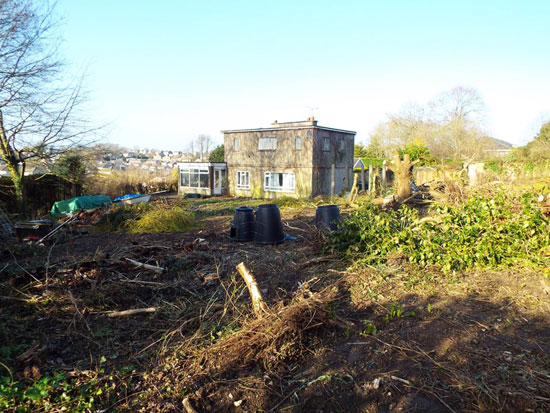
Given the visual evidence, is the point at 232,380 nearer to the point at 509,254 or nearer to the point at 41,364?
the point at 41,364

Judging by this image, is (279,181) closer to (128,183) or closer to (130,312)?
(128,183)

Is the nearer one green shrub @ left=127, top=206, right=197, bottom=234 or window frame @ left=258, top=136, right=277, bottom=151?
green shrub @ left=127, top=206, right=197, bottom=234

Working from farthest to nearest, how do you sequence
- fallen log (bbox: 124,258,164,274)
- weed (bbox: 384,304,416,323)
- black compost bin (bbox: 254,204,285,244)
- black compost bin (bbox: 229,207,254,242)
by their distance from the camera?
black compost bin (bbox: 229,207,254,242)
black compost bin (bbox: 254,204,285,244)
fallen log (bbox: 124,258,164,274)
weed (bbox: 384,304,416,323)

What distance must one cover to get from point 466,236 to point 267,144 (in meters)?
18.6

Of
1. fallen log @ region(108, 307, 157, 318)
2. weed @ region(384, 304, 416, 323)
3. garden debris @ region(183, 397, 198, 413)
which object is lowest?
garden debris @ region(183, 397, 198, 413)

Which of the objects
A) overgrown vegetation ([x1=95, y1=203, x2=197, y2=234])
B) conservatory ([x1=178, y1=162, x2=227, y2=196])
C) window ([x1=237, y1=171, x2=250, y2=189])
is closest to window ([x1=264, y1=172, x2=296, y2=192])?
window ([x1=237, y1=171, x2=250, y2=189])

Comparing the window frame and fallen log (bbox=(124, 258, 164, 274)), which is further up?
the window frame

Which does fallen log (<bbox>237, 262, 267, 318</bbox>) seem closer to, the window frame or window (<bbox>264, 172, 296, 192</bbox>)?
window (<bbox>264, 172, 296, 192</bbox>)

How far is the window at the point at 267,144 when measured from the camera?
2263 centimetres

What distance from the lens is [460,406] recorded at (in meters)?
2.46

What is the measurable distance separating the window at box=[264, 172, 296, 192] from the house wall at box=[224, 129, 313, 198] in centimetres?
22

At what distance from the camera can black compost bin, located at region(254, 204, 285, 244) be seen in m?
7.75

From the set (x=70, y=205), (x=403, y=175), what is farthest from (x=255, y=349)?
(x=70, y=205)

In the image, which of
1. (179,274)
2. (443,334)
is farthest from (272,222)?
(443,334)
